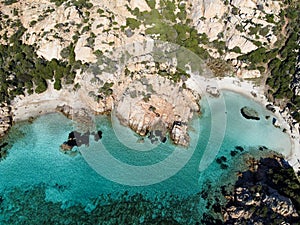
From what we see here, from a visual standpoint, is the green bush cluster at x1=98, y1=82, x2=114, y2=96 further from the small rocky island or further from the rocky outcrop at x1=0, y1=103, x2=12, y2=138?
the rocky outcrop at x1=0, y1=103, x2=12, y2=138

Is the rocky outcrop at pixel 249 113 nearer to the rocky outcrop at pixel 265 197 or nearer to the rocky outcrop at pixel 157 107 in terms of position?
the rocky outcrop at pixel 157 107

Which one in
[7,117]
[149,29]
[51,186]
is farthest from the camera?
[149,29]

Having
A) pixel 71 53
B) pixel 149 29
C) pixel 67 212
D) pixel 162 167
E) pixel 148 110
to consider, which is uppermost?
pixel 149 29

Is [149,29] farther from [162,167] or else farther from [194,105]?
[162,167]

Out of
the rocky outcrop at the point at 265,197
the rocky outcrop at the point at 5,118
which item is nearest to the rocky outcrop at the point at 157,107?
the rocky outcrop at the point at 265,197

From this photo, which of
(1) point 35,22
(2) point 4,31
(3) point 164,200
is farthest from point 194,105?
(2) point 4,31
